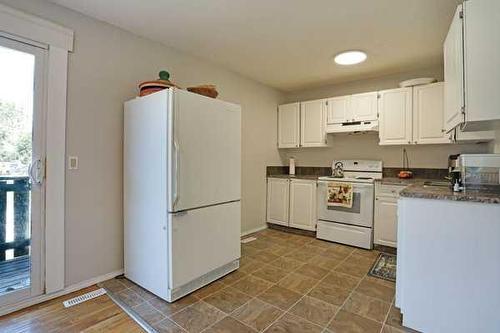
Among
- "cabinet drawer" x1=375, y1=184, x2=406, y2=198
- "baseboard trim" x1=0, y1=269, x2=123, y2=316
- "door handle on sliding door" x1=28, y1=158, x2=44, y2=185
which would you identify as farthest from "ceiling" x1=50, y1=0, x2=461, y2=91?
"baseboard trim" x1=0, y1=269, x2=123, y2=316

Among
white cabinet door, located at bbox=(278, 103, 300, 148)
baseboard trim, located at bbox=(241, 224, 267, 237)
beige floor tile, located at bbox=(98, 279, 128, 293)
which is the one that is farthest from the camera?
white cabinet door, located at bbox=(278, 103, 300, 148)

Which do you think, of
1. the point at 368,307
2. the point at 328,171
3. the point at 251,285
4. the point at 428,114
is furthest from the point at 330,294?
the point at 428,114

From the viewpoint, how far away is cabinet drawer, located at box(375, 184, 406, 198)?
3071 mm

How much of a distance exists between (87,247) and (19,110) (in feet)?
3.96

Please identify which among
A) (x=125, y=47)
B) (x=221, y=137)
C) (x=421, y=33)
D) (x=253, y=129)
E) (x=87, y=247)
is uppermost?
(x=421, y=33)

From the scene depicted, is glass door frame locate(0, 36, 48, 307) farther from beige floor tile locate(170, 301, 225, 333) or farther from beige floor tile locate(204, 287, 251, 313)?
beige floor tile locate(204, 287, 251, 313)

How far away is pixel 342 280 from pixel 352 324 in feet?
2.20

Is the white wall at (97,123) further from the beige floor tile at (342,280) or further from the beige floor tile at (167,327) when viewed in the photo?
the beige floor tile at (342,280)

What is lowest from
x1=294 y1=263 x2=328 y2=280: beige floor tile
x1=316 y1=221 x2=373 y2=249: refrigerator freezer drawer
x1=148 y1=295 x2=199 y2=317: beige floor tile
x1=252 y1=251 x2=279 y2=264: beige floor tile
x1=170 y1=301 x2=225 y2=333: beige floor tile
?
x1=170 y1=301 x2=225 y2=333: beige floor tile

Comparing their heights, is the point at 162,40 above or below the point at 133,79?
above

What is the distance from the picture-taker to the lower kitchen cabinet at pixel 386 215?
308 centimetres

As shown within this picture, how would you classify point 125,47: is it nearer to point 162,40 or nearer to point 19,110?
point 162,40

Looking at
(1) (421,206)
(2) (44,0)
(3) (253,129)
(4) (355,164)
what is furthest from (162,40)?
(4) (355,164)

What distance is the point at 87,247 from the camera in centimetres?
221
